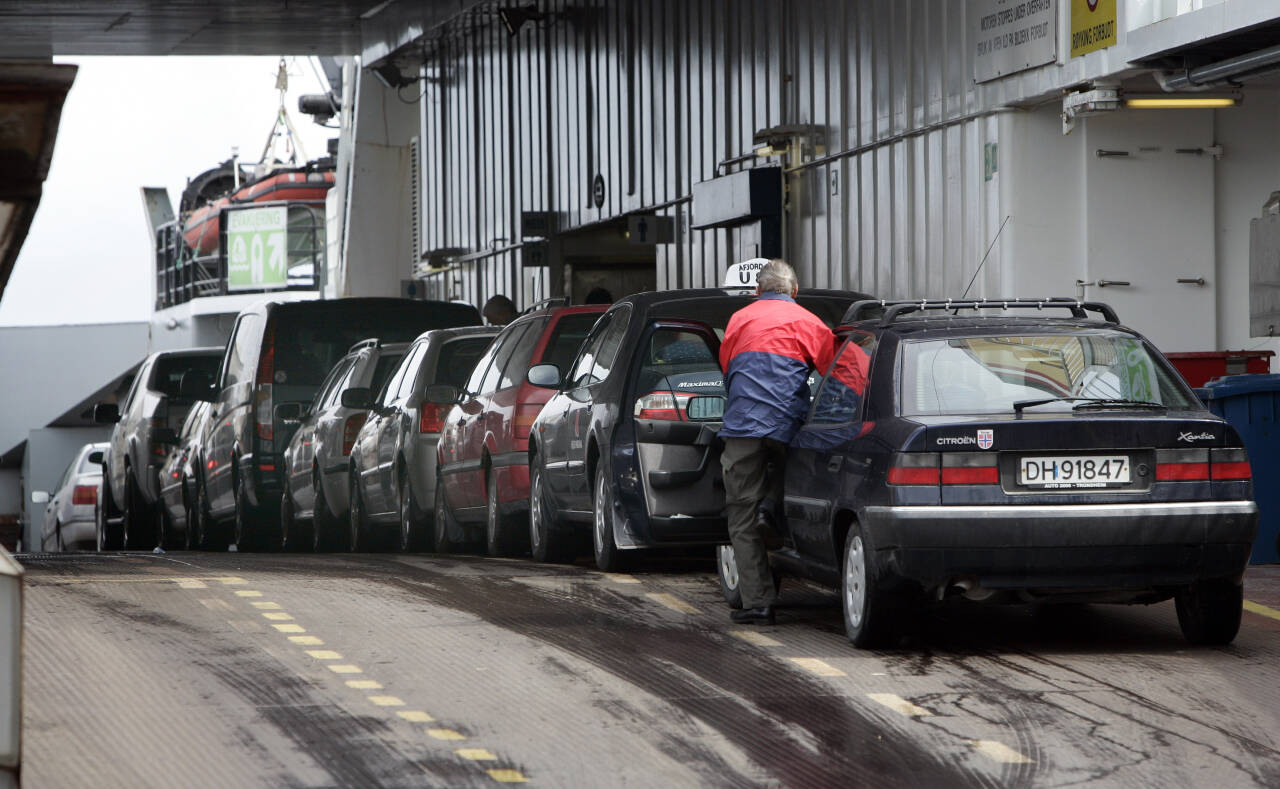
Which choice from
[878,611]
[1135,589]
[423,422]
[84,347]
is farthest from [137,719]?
[84,347]

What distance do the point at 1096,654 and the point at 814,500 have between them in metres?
1.42

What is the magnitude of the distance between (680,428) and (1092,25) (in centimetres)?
633

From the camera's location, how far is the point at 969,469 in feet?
27.0

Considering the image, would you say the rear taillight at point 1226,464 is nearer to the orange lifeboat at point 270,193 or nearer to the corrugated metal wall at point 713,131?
the corrugated metal wall at point 713,131

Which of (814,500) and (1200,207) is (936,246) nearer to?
(1200,207)

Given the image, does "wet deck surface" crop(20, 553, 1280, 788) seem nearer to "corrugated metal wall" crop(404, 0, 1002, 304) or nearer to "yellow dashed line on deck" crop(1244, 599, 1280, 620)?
"yellow dashed line on deck" crop(1244, 599, 1280, 620)

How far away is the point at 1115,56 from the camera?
47.6ft

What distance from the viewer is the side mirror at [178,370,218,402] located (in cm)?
1920

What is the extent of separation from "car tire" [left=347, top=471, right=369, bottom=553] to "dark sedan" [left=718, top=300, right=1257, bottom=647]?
29.0ft

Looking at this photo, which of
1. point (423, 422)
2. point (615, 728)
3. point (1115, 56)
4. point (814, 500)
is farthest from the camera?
point (423, 422)

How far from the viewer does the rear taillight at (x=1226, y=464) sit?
843cm

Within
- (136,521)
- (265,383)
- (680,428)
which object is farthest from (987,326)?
(136,521)

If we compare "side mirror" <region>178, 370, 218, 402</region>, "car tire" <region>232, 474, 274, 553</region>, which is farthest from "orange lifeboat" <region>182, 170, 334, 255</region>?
"car tire" <region>232, 474, 274, 553</region>

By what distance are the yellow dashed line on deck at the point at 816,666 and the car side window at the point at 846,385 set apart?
1.13 metres
